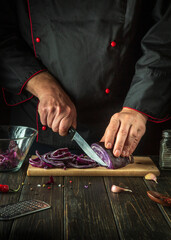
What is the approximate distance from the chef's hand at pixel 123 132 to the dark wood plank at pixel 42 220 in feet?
1.60

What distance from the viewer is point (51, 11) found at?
8.02ft

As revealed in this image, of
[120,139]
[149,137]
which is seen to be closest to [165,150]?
Answer: [120,139]

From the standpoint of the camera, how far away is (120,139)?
6.98ft

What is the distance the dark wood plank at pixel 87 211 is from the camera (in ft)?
4.53

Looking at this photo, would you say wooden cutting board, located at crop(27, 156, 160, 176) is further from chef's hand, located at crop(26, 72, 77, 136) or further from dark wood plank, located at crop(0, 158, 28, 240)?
chef's hand, located at crop(26, 72, 77, 136)

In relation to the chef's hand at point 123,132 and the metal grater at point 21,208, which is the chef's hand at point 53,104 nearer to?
the chef's hand at point 123,132

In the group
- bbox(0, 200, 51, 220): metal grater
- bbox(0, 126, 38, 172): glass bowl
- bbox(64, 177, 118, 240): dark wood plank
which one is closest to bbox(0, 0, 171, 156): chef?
bbox(0, 126, 38, 172): glass bowl

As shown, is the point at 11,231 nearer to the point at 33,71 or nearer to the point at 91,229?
the point at 91,229

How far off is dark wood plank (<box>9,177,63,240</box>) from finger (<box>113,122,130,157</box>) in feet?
1.52

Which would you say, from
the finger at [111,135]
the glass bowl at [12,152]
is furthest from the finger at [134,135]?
the glass bowl at [12,152]

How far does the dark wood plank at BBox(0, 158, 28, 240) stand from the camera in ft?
4.53

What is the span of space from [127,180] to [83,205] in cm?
49

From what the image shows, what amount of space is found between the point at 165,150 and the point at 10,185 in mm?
1050

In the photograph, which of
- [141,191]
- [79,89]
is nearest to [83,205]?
[141,191]
